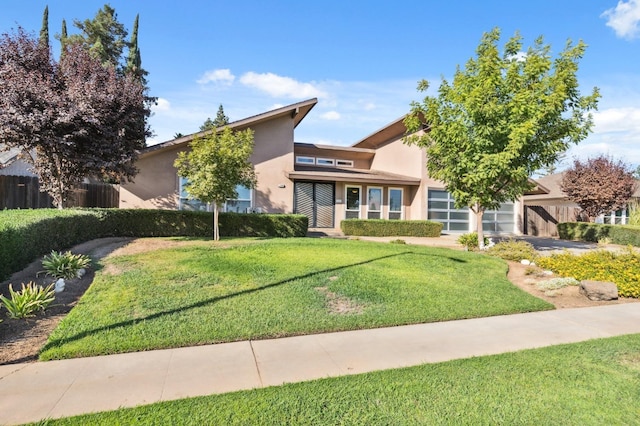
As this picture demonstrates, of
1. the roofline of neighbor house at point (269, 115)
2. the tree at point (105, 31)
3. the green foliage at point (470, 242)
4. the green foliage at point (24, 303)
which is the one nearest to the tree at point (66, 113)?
the roofline of neighbor house at point (269, 115)

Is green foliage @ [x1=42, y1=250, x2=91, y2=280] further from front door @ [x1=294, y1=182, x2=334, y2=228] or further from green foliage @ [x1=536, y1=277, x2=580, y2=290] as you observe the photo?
front door @ [x1=294, y1=182, x2=334, y2=228]

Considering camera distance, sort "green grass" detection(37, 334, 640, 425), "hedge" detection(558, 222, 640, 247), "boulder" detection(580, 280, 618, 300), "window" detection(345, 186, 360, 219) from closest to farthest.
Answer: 1. "green grass" detection(37, 334, 640, 425)
2. "boulder" detection(580, 280, 618, 300)
3. "hedge" detection(558, 222, 640, 247)
4. "window" detection(345, 186, 360, 219)

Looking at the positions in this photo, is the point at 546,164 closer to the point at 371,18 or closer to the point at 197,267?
the point at 371,18

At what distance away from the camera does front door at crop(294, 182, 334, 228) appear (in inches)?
763

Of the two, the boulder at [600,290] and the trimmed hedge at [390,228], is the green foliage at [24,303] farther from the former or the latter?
the trimmed hedge at [390,228]

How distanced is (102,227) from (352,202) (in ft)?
41.7

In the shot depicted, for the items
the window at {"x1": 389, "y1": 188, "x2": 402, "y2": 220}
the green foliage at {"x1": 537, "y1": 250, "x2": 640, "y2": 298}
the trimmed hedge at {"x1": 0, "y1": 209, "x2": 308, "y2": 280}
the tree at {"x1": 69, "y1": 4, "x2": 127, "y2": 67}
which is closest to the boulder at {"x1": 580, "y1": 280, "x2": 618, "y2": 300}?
the green foliage at {"x1": 537, "y1": 250, "x2": 640, "y2": 298}

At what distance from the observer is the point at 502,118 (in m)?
11.6

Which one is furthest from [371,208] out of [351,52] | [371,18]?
[371,18]

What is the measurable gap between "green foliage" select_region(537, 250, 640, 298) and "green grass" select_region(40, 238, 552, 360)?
1508 mm

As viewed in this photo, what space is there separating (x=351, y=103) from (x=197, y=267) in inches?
577

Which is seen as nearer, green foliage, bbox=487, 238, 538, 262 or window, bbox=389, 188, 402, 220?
green foliage, bbox=487, 238, 538, 262

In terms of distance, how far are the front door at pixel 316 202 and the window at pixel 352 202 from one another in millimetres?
942

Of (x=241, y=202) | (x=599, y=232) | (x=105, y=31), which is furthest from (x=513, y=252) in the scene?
(x=105, y=31)
